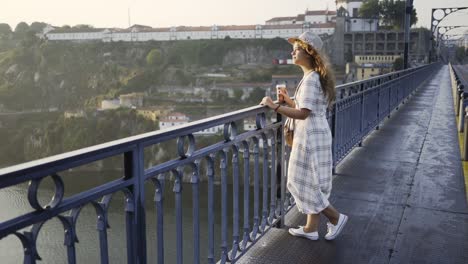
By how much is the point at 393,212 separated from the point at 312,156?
1.49 meters

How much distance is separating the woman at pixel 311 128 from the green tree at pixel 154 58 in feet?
336

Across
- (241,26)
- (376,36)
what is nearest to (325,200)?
(376,36)

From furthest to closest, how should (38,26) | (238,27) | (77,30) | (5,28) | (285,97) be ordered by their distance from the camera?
1. (38,26)
2. (5,28)
3. (77,30)
4. (238,27)
5. (285,97)

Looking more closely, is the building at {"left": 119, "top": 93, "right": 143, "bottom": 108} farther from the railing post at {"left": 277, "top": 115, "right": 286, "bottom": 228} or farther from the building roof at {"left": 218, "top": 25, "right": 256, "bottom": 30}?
the railing post at {"left": 277, "top": 115, "right": 286, "bottom": 228}

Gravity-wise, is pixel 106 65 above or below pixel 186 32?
below

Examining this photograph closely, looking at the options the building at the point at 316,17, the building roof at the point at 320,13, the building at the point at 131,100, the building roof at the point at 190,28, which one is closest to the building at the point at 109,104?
the building at the point at 131,100

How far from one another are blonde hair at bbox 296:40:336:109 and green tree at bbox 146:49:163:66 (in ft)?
336

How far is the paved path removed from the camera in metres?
3.14

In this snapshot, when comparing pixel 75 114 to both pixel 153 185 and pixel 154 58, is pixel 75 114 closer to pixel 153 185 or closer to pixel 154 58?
pixel 154 58

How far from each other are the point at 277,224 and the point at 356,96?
3214 millimetres

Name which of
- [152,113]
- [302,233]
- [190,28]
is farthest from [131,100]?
[302,233]

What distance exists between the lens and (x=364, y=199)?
173 inches

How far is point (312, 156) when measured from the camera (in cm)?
299

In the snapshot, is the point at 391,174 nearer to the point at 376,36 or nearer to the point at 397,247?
the point at 397,247
